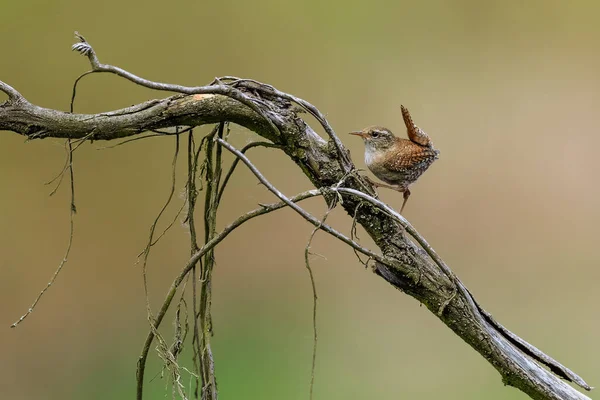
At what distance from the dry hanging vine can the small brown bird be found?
0.11 metres

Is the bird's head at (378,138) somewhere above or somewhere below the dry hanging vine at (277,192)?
above

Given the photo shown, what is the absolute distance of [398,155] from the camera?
1.12 m

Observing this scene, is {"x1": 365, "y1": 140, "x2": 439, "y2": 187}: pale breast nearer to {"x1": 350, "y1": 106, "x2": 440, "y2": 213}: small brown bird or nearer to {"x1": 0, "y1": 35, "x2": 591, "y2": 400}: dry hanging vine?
{"x1": 350, "y1": 106, "x2": 440, "y2": 213}: small brown bird

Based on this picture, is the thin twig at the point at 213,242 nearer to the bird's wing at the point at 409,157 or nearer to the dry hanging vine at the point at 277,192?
the dry hanging vine at the point at 277,192

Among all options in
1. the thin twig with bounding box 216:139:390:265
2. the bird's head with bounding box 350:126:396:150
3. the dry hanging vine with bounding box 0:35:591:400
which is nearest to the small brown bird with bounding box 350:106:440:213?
the bird's head with bounding box 350:126:396:150

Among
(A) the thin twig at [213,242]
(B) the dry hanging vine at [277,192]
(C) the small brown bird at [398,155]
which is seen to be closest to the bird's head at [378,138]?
(C) the small brown bird at [398,155]

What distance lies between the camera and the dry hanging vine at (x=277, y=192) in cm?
92

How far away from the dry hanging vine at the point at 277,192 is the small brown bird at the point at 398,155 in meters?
0.11

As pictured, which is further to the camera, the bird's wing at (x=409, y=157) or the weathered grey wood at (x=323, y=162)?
the bird's wing at (x=409, y=157)

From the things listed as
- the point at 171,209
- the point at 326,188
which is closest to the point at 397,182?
the point at 326,188

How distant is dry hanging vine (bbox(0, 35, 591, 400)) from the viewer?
36.3 inches

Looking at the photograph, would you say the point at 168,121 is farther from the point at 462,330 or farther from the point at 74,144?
the point at 462,330

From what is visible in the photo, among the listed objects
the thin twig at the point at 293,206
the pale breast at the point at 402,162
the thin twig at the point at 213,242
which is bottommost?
the thin twig at the point at 213,242

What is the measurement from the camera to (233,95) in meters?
0.89
